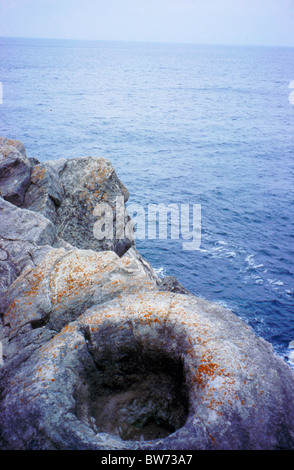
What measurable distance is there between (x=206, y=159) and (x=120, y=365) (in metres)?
61.4

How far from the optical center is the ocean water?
1253 inches

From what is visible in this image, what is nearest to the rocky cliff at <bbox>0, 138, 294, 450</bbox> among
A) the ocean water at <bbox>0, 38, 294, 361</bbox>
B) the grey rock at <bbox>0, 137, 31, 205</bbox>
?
the grey rock at <bbox>0, 137, 31, 205</bbox>

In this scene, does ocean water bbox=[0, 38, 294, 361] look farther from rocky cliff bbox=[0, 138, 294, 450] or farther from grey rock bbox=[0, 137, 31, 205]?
grey rock bbox=[0, 137, 31, 205]

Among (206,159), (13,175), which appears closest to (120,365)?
(13,175)

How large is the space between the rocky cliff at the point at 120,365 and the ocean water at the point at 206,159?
1786 centimetres

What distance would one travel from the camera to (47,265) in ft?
37.6

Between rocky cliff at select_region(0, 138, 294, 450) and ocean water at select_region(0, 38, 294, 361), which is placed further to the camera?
ocean water at select_region(0, 38, 294, 361)

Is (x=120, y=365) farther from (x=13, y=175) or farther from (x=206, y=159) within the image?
(x=206, y=159)

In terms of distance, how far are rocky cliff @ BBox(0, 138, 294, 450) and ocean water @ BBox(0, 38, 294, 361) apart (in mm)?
17861

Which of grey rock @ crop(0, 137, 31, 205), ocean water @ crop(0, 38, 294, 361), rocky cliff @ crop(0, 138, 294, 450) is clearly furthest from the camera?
ocean water @ crop(0, 38, 294, 361)

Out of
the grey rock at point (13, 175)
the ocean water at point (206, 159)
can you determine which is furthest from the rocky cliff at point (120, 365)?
the ocean water at point (206, 159)

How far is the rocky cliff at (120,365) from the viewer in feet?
21.3
